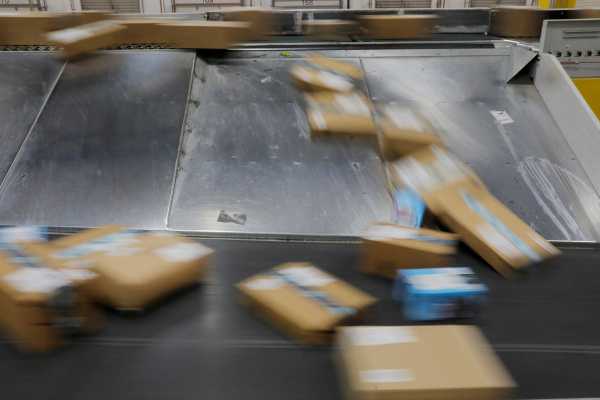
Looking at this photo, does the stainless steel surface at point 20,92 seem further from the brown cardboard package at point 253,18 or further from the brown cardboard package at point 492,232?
the brown cardboard package at point 492,232

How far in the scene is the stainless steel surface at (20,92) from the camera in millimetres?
1721

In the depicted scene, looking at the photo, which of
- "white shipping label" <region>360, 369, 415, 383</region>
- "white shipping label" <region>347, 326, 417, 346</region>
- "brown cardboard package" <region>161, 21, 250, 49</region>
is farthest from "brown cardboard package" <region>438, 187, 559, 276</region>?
"brown cardboard package" <region>161, 21, 250, 49</region>

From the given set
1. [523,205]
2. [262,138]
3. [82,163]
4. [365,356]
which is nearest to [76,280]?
[365,356]

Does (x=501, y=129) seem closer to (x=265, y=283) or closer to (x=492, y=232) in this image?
(x=492, y=232)

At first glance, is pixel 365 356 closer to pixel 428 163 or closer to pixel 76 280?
pixel 76 280

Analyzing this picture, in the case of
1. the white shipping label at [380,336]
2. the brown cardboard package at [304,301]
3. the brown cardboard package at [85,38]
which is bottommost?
the brown cardboard package at [304,301]

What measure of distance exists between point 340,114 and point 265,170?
1.17 ft

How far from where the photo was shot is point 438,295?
1.00m

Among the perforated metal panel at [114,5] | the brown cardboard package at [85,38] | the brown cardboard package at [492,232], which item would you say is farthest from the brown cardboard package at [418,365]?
the perforated metal panel at [114,5]

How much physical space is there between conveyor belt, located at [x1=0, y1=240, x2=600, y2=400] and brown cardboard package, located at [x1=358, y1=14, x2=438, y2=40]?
169 cm

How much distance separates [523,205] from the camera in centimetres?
160

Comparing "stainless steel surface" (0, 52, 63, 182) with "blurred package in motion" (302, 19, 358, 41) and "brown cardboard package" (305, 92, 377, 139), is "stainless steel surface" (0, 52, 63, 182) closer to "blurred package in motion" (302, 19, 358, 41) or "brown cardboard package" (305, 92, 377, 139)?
"brown cardboard package" (305, 92, 377, 139)

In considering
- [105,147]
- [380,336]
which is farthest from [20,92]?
[380,336]

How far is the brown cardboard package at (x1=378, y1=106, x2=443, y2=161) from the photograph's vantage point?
1672 mm
